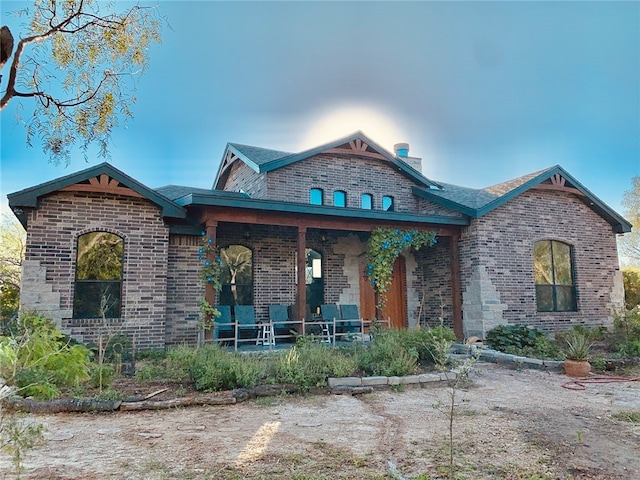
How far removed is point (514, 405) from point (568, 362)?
2.75 meters

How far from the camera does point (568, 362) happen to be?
748 centimetres

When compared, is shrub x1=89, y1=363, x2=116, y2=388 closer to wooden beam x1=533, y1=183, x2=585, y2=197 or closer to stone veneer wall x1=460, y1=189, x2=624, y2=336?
stone veneer wall x1=460, y1=189, x2=624, y2=336

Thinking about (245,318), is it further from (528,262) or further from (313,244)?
(528,262)

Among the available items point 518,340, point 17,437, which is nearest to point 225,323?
point 518,340

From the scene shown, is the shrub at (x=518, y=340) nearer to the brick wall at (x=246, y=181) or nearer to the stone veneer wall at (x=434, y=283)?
the stone veneer wall at (x=434, y=283)

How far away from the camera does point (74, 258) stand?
830 cm

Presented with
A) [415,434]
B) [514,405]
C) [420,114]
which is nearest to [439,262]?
[420,114]

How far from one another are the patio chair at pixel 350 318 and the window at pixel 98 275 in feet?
17.4

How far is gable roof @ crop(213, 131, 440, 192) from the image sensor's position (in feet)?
38.6

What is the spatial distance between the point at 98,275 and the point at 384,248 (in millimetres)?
6436

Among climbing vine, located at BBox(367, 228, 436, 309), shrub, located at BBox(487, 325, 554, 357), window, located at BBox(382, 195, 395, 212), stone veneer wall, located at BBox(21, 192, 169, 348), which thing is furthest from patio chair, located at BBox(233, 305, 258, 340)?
shrub, located at BBox(487, 325, 554, 357)

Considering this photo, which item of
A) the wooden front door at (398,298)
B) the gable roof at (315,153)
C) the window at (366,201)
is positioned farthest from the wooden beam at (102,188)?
the wooden front door at (398,298)

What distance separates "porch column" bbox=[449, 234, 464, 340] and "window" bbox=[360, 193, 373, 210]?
8.96 feet

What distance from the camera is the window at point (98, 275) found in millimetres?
8359
